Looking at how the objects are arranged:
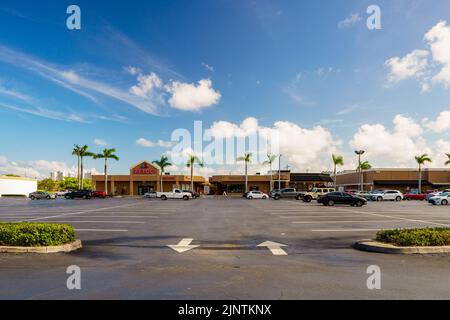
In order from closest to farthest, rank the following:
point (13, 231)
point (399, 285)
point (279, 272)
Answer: point (399, 285), point (279, 272), point (13, 231)

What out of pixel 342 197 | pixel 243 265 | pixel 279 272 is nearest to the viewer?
pixel 279 272

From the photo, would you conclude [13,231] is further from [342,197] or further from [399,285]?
[342,197]

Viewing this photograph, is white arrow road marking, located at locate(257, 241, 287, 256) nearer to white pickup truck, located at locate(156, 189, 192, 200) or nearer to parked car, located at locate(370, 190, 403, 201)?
white pickup truck, located at locate(156, 189, 192, 200)

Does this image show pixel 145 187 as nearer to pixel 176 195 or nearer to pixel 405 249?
pixel 176 195

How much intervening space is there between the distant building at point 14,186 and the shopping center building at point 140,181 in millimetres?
17568

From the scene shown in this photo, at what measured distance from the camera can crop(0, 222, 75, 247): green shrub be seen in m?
10.2

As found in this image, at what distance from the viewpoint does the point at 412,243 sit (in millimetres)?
10352

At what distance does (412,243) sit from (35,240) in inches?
456

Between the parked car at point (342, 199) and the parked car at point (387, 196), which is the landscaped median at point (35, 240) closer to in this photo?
the parked car at point (342, 199)

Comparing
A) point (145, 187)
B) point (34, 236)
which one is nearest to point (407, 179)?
point (145, 187)

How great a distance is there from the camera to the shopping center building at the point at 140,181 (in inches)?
2849
